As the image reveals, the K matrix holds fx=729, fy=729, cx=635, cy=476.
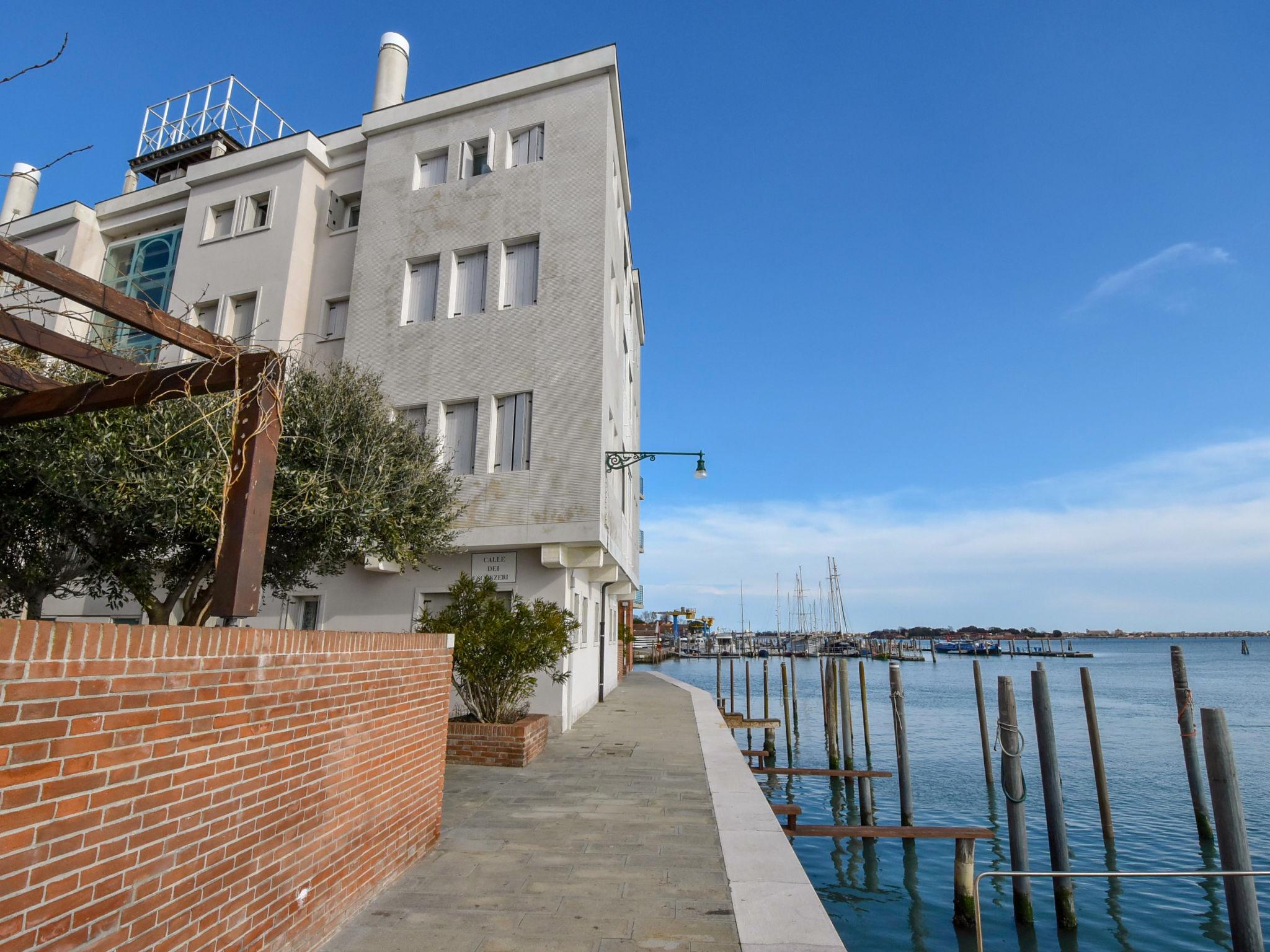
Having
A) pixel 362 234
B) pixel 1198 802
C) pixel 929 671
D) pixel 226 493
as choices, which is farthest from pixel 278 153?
pixel 929 671

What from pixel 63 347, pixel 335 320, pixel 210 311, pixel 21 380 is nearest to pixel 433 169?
pixel 335 320

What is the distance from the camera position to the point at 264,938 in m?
3.86

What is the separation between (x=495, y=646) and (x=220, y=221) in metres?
15.0

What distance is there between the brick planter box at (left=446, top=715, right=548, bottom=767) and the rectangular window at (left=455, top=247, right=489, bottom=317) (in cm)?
886

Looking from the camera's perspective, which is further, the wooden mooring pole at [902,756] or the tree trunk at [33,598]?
the wooden mooring pole at [902,756]

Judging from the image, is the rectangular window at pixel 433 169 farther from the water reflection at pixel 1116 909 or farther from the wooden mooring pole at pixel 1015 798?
the water reflection at pixel 1116 909

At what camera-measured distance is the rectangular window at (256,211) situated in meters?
18.5

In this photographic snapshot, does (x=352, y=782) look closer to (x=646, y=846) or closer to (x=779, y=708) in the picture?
(x=646, y=846)

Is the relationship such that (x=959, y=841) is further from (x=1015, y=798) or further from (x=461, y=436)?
(x=461, y=436)

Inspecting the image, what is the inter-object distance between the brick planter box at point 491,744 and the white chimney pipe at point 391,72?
54.8ft

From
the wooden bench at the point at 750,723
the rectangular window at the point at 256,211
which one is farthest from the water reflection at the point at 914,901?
the rectangular window at the point at 256,211

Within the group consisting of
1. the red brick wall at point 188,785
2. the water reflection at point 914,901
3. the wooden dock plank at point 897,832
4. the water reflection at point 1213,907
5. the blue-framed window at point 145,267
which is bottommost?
the water reflection at point 1213,907

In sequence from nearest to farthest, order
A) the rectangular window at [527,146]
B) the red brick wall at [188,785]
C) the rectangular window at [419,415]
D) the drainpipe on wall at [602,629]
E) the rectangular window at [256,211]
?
the red brick wall at [188,785], the rectangular window at [419,415], the rectangular window at [527,146], the rectangular window at [256,211], the drainpipe on wall at [602,629]

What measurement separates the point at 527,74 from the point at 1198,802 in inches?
834
